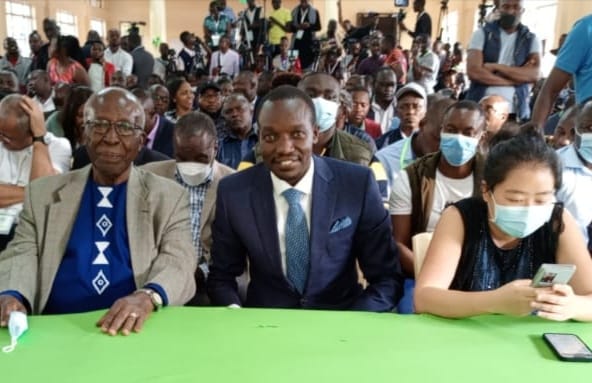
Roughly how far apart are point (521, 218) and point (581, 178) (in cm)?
99

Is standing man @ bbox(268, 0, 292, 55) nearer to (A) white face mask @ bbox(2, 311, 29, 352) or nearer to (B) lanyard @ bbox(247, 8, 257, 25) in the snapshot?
(B) lanyard @ bbox(247, 8, 257, 25)

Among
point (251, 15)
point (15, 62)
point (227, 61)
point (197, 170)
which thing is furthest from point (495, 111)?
point (15, 62)

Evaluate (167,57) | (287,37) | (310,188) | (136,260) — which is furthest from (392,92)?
(167,57)

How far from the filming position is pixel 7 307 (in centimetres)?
155

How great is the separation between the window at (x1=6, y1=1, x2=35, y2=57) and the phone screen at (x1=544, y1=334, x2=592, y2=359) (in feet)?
48.4

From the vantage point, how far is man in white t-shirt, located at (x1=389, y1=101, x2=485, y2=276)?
8.47 ft

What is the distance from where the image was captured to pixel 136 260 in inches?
74.3

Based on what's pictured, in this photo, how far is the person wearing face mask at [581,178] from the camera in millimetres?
2434

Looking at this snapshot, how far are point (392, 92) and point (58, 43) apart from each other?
4186 millimetres

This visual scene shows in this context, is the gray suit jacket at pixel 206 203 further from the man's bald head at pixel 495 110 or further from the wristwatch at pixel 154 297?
the man's bald head at pixel 495 110

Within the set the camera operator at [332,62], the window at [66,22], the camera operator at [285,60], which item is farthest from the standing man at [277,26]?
the window at [66,22]

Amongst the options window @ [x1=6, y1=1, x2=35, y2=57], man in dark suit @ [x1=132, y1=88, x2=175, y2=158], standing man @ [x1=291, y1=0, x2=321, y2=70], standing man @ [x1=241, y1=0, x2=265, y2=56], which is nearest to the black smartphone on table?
man in dark suit @ [x1=132, y1=88, x2=175, y2=158]

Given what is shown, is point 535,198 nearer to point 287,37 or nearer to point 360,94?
point 360,94

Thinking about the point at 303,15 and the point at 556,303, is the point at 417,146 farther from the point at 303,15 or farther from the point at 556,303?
the point at 303,15
